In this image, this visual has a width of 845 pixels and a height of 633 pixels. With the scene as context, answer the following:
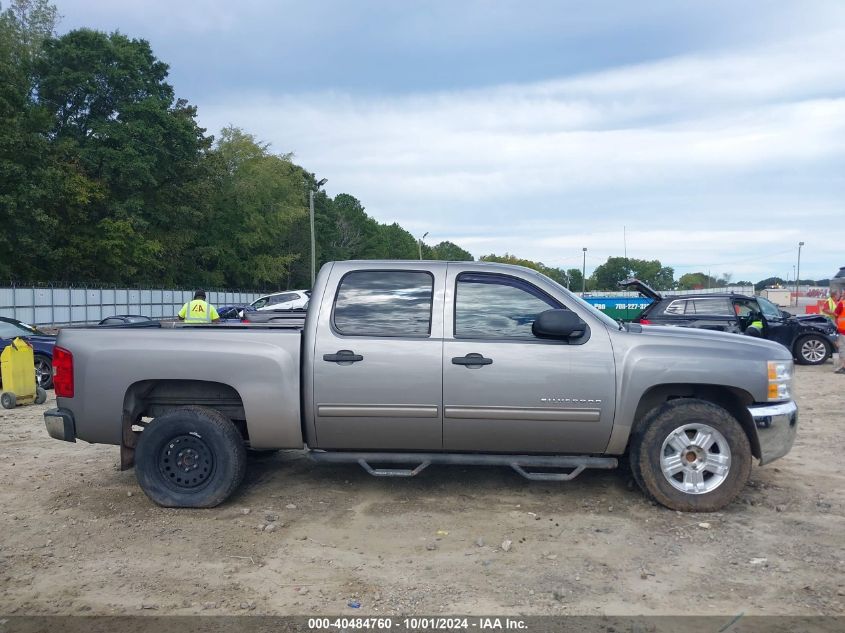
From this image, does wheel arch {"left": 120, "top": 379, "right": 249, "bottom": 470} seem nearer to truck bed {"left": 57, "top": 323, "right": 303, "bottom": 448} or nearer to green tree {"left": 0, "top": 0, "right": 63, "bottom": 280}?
truck bed {"left": 57, "top": 323, "right": 303, "bottom": 448}

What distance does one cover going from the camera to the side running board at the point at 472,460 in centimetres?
511

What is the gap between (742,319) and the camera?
14.3 metres

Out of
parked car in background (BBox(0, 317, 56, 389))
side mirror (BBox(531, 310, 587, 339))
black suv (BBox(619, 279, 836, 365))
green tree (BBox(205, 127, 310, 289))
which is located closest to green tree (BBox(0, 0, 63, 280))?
green tree (BBox(205, 127, 310, 289))

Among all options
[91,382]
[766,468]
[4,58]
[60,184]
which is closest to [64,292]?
[60,184]

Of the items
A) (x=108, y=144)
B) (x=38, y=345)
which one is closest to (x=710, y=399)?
(x=38, y=345)

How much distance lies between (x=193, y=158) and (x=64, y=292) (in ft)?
67.1

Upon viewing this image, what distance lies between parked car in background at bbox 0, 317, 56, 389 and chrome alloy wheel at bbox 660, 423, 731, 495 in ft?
34.7

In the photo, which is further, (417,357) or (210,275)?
(210,275)

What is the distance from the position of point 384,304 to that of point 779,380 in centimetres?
299

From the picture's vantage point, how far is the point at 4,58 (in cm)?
3666

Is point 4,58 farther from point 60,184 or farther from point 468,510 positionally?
point 468,510

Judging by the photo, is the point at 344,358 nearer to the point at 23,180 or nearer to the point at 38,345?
the point at 38,345

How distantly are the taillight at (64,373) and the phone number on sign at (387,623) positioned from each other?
2.88 meters

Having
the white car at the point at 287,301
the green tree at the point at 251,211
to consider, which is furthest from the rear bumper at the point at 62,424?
the green tree at the point at 251,211
